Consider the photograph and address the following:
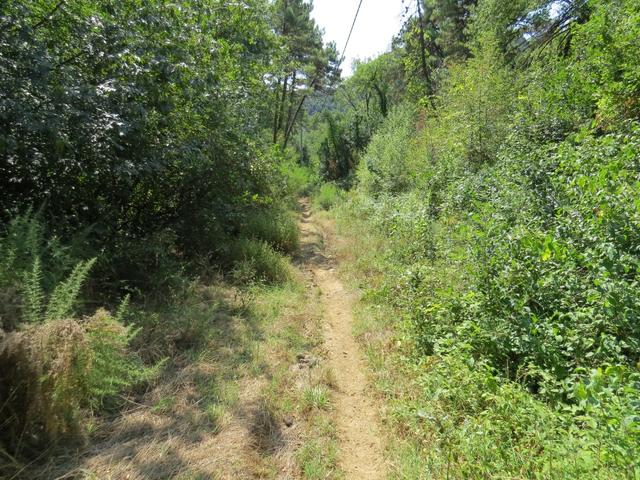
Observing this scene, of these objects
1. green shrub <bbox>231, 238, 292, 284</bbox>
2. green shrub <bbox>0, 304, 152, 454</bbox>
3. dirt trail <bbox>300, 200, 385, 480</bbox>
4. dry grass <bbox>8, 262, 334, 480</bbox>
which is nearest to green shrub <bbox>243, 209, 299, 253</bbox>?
green shrub <bbox>231, 238, 292, 284</bbox>

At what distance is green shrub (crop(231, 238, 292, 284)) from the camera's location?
233 inches

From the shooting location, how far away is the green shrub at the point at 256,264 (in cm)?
592

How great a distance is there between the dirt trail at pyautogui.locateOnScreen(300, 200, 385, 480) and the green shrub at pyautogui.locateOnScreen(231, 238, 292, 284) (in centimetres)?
81

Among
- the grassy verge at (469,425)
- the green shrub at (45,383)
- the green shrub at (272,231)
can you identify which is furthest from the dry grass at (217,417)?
the green shrub at (272,231)

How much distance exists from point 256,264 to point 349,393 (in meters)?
3.25

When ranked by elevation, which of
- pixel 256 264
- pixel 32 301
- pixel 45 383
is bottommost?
pixel 256 264

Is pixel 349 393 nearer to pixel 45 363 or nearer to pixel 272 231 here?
pixel 45 363

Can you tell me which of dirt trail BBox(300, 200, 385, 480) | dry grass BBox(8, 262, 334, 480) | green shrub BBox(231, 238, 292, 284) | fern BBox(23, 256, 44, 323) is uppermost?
fern BBox(23, 256, 44, 323)

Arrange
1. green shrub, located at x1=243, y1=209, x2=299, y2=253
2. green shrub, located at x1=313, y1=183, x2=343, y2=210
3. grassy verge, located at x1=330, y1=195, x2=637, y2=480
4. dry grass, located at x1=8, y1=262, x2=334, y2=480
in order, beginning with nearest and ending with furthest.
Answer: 1. grassy verge, located at x1=330, y1=195, x2=637, y2=480
2. dry grass, located at x1=8, y1=262, x2=334, y2=480
3. green shrub, located at x1=243, y1=209, x2=299, y2=253
4. green shrub, located at x1=313, y1=183, x2=343, y2=210

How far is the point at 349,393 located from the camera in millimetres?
3652

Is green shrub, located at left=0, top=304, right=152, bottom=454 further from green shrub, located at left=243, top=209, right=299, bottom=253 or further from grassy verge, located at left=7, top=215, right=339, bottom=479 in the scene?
green shrub, located at left=243, top=209, right=299, bottom=253

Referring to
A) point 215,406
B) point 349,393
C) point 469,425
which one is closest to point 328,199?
point 349,393

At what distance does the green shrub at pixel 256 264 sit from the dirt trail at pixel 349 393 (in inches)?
31.9

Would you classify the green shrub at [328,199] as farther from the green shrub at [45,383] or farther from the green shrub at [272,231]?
the green shrub at [45,383]
